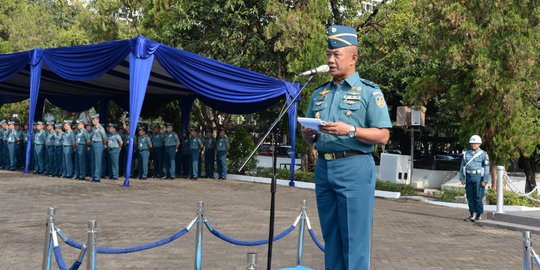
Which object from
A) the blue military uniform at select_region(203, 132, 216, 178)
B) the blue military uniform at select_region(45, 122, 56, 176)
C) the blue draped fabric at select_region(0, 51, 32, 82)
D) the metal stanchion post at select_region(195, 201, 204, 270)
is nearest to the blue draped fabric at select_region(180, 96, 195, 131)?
the blue military uniform at select_region(203, 132, 216, 178)

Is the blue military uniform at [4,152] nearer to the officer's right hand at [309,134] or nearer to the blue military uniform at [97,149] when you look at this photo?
the blue military uniform at [97,149]

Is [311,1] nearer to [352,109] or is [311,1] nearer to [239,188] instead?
[239,188]

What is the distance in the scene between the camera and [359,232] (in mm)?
4375

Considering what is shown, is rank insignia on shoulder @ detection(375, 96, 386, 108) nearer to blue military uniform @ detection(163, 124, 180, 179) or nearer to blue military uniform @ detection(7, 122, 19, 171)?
blue military uniform @ detection(163, 124, 180, 179)

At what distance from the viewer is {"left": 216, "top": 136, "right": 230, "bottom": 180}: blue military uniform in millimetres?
21531

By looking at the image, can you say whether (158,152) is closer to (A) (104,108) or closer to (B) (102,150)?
(B) (102,150)

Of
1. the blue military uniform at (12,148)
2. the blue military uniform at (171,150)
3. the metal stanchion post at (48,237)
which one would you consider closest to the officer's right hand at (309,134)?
the metal stanchion post at (48,237)

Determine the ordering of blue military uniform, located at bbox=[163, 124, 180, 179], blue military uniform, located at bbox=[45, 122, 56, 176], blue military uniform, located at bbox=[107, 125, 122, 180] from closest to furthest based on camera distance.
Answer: blue military uniform, located at bbox=[107, 125, 122, 180] < blue military uniform, located at bbox=[45, 122, 56, 176] < blue military uniform, located at bbox=[163, 124, 180, 179]

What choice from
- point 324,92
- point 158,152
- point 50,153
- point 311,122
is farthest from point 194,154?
point 311,122

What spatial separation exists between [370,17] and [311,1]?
16.8 ft

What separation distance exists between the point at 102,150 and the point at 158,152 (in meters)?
3.04

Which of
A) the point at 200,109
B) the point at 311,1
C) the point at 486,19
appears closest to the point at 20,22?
the point at 200,109

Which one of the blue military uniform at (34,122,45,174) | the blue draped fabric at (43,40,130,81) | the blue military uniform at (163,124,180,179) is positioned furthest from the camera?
the blue military uniform at (34,122,45,174)

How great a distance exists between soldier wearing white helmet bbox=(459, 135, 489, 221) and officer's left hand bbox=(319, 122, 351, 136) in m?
9.60
